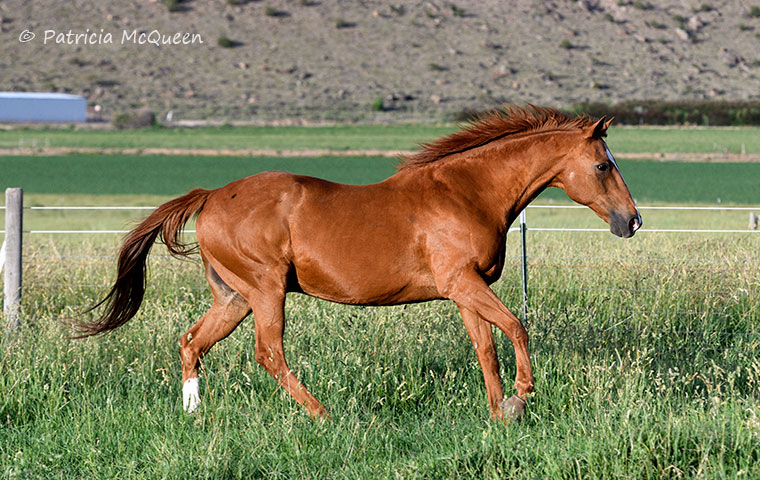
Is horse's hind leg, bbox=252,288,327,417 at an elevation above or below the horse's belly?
below

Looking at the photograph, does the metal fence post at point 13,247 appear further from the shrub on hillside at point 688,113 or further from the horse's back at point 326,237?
the shrub on hillside at point 688,113

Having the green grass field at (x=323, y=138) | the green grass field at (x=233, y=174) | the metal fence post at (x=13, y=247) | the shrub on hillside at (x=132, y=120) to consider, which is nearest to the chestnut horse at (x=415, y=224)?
the metal fence post at (x=13, y=247)

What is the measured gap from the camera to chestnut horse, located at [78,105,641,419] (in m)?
5.55

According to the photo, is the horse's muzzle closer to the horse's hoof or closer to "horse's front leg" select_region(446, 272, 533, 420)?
"horse's front leg" select_region(446, 272, 533, 420)

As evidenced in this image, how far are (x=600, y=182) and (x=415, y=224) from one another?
1.18 metres

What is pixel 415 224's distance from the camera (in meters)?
5.64

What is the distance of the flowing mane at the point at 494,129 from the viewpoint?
5.95m

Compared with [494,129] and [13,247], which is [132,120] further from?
[494,129]

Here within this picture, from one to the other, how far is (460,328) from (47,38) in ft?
312

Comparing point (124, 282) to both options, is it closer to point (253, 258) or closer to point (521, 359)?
point (253, 258)

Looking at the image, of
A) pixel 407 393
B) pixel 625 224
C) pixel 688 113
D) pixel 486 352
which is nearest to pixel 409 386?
pixel 407 393

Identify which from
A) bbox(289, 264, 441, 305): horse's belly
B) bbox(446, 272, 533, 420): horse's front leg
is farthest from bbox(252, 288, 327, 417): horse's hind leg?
bbox(446, 272, 533, 420): horse's front leg

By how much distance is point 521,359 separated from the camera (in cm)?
538

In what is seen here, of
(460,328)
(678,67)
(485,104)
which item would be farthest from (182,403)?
(678,67)
